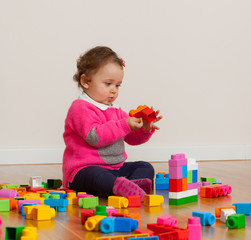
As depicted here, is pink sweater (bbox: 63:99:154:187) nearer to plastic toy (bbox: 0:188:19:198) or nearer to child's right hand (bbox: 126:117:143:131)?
child's right hand (bbox: 126:117:143:131)

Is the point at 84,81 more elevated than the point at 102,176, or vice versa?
the point at 84,81

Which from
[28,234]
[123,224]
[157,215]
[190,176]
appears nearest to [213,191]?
[190,176]

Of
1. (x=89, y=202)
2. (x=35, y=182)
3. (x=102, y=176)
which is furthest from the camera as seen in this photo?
(x=35, y=182)

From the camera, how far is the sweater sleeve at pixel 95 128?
150 cm

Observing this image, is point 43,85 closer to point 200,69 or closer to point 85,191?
point 200,69

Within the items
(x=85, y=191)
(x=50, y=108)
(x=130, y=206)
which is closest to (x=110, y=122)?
(x=85, y=191)

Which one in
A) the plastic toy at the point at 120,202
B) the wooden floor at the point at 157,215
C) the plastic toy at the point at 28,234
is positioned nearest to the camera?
the plastic toy at the point at 28,234

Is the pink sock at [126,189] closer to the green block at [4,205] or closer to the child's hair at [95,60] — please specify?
the green block at [4,205]

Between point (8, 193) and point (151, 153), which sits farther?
point (151, 153)

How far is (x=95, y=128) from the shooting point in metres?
1.51

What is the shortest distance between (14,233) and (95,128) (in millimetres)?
695

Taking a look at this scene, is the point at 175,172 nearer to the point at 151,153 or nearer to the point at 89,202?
the point at 89,202

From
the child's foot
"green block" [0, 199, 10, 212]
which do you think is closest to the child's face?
the child's foot

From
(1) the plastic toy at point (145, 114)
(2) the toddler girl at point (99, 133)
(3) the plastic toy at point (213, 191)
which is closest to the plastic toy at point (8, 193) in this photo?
(2) the toddler girl at point (99, 133)
